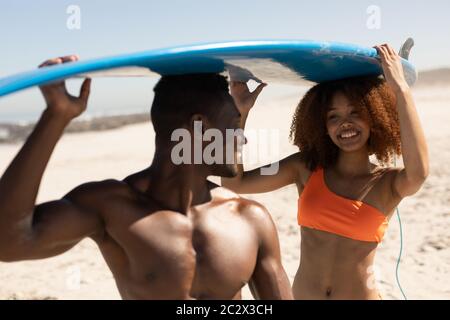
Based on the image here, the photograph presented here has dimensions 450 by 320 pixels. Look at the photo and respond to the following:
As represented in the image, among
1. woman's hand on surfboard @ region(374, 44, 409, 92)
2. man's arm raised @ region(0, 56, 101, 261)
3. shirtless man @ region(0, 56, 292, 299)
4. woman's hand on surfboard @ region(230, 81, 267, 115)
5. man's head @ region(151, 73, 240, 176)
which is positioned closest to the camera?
man's arm raised @ region(0, 56, 101, 261)

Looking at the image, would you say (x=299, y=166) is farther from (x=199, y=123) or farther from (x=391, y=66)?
(x=199, y=123)

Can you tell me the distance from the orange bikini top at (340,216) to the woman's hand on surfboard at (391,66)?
585 millimetres

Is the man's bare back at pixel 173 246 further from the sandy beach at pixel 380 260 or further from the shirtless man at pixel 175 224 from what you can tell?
the sandy beach at pixel 380 260

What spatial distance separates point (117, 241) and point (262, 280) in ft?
1.51

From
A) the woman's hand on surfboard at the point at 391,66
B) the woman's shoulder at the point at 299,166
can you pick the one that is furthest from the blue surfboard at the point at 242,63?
the woman's shoulder at the point at 299,166

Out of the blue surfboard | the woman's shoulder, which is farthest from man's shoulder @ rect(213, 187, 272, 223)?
the woman's shoulder

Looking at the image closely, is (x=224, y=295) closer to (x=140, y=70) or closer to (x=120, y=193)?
(x=120, y=193)

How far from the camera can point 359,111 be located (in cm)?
253

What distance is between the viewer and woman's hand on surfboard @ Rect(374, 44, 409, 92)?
7.52 ft

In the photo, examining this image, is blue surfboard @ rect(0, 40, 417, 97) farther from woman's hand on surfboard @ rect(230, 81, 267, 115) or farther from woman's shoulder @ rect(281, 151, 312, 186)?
woman's shoulder @ rect(281, 151, 312, 186)

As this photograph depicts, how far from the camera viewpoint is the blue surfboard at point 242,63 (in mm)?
1434

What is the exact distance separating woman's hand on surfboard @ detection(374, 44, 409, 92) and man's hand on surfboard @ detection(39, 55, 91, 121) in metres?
1.26

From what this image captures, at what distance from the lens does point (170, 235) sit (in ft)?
5.67

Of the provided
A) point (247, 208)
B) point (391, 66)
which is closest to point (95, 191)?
point (247, 208)
